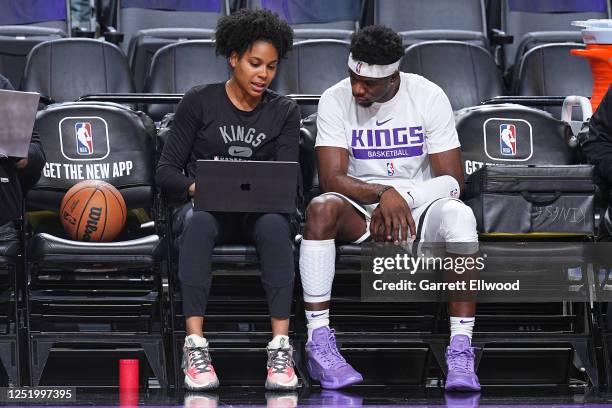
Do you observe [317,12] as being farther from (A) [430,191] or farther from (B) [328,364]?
(B) [328,364]

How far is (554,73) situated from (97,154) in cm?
277

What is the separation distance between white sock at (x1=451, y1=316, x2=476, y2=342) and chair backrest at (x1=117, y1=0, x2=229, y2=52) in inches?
144

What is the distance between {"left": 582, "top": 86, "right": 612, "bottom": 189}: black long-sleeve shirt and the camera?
174 inches

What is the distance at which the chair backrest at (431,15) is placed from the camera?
281 inches

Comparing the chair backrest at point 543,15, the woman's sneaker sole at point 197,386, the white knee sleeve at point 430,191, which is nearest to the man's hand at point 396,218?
the white knee sleeve at point 430,191

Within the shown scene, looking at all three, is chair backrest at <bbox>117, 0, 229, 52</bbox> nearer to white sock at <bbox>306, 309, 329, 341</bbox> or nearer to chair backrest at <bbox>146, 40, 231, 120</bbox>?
chair backrest at <bbox>146, 40, 231, 120</bbox>

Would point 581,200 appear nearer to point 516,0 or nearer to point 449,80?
point 449,80

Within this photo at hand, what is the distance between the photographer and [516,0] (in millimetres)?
7418

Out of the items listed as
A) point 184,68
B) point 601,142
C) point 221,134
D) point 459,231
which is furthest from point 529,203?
point 184,68

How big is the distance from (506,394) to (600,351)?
0.50 meters

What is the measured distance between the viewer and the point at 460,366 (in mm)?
3949

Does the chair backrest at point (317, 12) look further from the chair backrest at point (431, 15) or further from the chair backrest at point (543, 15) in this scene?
the chair backrest at point (543, 15)

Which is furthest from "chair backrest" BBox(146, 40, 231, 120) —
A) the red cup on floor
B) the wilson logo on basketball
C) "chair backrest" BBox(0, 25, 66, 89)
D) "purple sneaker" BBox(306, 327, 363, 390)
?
the red cup on floor

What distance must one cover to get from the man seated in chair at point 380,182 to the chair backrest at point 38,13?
9.91ft
